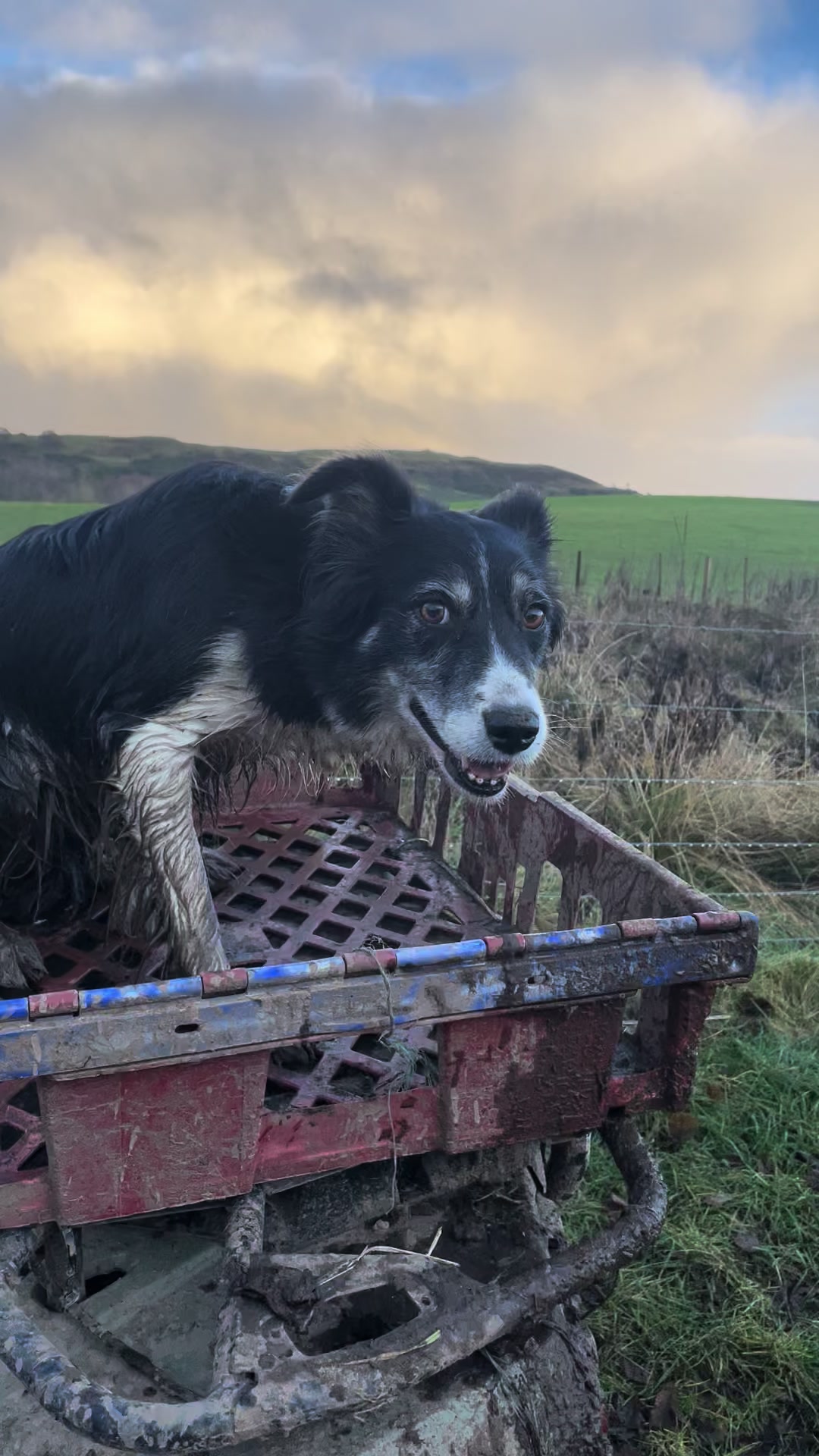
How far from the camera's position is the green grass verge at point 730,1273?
6.23 ft

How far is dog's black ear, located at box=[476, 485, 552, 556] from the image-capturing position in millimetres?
2506

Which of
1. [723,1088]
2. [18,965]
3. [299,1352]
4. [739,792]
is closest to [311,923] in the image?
[18,965]

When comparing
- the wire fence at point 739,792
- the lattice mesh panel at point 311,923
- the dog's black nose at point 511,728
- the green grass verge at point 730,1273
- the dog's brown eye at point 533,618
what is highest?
the dog's brown eye at point 533,618

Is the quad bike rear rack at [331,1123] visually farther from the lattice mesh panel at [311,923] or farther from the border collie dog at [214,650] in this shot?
the border collie dog at [214,650]

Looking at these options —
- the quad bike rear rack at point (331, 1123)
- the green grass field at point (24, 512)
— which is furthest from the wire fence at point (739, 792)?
the green grass field at point (24, 512)

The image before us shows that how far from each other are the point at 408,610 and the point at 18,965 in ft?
3.84

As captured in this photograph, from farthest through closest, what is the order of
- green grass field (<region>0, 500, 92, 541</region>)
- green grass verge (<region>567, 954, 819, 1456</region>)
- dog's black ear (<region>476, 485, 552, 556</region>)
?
green grass field (<region>0, 500, 92, 541</region>)
dog's black ear (<region>476, 485, 552, 556</region>)
green grass verge (<region>567, 954, 819, 1456</region>)

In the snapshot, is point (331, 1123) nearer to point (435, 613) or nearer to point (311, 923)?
point (311, 923)

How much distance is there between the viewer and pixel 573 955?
128 cm

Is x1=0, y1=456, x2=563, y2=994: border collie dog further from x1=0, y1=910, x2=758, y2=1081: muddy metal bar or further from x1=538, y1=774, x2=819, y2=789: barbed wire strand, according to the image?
x1=538, y1=774, x2=819, y2=789: barbed wire strand

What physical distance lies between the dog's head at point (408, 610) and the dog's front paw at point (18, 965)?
87 cm

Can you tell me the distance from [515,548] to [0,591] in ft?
4.16

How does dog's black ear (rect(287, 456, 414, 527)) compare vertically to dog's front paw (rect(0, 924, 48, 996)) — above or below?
above

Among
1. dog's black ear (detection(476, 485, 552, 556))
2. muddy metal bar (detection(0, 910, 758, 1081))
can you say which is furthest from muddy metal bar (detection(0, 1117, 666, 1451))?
dog's black ear (detection(476, 485, 552, 556))
